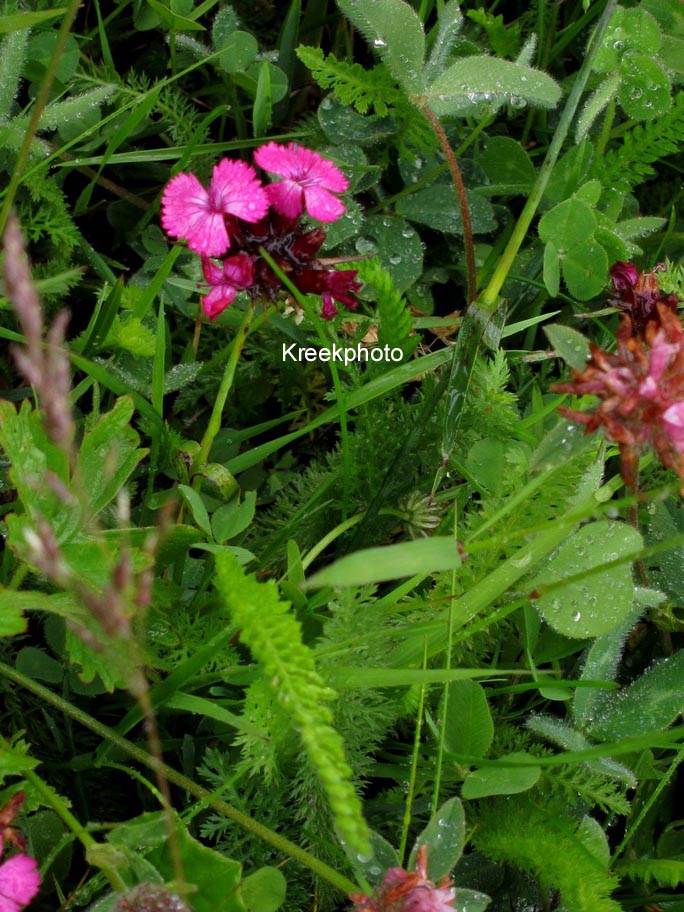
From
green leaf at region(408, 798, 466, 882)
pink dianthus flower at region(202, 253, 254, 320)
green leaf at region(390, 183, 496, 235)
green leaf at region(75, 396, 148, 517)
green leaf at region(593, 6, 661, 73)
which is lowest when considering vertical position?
green leaf at region(408, 798, 466, 882)

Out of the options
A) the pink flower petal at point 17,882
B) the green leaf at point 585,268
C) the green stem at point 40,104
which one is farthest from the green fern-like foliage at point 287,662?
the green leaf at point 585,268

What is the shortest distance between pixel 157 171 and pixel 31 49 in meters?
0.36

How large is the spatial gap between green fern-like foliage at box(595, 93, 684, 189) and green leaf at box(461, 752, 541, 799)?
1.27 m

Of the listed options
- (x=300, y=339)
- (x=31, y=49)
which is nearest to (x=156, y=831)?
(x=300, y=339)

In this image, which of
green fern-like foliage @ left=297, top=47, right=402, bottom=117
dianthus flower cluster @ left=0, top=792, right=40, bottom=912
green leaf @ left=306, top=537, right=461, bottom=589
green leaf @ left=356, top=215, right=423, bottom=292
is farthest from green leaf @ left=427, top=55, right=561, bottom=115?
dianthus flower cluster @ left=0, top=792, right=40, bottom=912

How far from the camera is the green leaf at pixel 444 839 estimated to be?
3.93 ft

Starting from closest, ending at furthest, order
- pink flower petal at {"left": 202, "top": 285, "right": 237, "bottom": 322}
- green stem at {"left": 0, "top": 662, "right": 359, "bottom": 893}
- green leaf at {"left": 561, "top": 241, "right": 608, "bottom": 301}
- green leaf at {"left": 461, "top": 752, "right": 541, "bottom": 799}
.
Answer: green stem at {"left": 0, "top": 662, "right": 359, "bottom": 893} → green leaf at {"left": 461, "top": 752, "right": 541, "bottom": 799} → pink flower petal at {"left": 202, "top": 285, "right": 237, "bottom": 322} → green leaf at {"left": 561, "top": 241, "right": 608, "bottom": 301}

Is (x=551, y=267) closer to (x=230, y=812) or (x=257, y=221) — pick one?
(x=257, y=221)

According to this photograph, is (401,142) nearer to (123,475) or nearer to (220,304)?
(220,304)

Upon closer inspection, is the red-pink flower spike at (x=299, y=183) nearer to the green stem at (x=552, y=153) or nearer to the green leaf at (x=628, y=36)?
the green stem at (x=552, y=153)

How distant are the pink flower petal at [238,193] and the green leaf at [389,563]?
0.61 m

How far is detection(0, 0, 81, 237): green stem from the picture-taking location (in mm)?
1108

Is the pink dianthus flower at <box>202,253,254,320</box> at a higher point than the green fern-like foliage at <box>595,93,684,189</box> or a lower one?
lower

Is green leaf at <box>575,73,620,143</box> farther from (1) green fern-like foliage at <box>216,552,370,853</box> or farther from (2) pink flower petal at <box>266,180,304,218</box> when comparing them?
(1) green fern-like foliage at <box>216,552,370,853</box>
